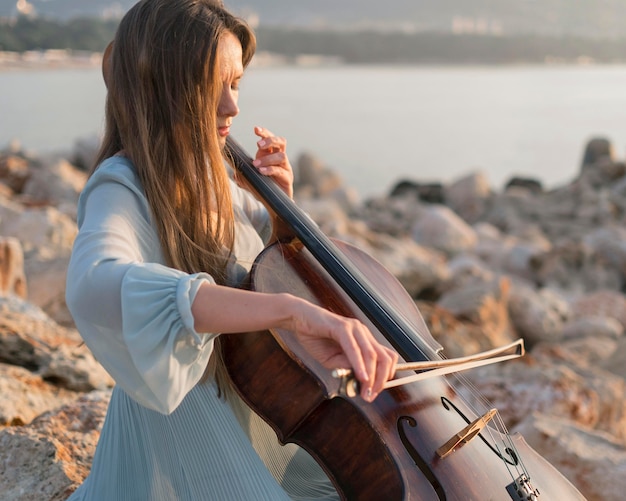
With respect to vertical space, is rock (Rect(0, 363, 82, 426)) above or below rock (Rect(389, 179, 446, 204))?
above

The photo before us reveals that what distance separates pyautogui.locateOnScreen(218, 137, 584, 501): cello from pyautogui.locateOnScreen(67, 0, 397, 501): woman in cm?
9

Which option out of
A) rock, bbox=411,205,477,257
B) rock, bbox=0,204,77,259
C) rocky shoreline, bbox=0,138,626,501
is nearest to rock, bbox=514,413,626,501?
rocky shoreline, bbox=0,138,626,501

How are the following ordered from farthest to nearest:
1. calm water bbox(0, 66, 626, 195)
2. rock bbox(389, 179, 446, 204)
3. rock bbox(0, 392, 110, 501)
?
calm water bbox(0, 66, 626, 195) < rock bbox(389, 179, 446, 204) < rock bbox(0, 392, 110, 501)

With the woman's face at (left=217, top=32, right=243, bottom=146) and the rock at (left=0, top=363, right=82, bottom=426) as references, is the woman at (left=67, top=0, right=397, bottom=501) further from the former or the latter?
the rock at (left=0, top=363, right=82, bottom=426)

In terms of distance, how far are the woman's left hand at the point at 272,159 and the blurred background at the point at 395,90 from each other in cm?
31

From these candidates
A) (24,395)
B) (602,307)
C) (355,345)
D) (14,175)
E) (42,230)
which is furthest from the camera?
(14,175)

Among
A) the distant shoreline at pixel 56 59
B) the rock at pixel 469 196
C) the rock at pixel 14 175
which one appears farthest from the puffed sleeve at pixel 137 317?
the distant shoreline at pixel 56 59

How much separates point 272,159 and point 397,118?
41788 millimetres

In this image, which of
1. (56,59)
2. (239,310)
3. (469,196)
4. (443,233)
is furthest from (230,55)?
(56,59)

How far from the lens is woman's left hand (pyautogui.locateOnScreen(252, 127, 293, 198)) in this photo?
1.92 m

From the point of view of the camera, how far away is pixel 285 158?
Answer: 1.96m

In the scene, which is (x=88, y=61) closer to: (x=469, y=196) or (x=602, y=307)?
(x=469, y=196)

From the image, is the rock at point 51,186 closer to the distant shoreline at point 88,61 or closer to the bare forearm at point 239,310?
the bare forearm at point 239,310

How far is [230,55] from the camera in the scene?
161 centimetres
